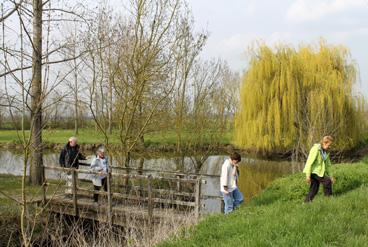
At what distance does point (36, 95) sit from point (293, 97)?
20.5m

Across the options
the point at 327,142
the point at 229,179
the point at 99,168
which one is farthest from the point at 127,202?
the point at 327,142

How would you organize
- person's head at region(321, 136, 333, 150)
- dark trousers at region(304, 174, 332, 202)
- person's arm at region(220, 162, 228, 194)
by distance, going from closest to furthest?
person's head at region(321, 136, 333, 150) → dark trousers at region(304, 174, 332, 202) → person's arm at region(220, 162, 228, 194)

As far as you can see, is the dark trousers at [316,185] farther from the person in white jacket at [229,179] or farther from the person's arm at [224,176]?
the person's arm at [224,176]

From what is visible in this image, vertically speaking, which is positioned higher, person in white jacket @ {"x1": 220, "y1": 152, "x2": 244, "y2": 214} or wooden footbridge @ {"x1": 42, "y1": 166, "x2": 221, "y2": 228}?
person in white jacket @ {"x1": 220, "y1": 152, "x2": 244, "y2": 214}

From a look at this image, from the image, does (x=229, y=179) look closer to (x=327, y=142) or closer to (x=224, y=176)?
(x=224, y=176)

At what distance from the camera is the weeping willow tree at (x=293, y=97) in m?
24.3

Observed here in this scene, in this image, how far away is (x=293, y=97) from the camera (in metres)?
24.7

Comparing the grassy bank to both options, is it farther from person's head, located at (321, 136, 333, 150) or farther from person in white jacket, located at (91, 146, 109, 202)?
person in white jacket, located at (91, 146, 109, 202)

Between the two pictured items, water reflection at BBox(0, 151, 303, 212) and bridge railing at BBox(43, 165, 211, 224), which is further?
water reflection at BBox(0, 151, 303, 212)

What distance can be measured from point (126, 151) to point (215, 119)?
320 inches

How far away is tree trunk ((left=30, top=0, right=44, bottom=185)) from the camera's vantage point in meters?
5.54

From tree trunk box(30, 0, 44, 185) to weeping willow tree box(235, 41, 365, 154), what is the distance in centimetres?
1431

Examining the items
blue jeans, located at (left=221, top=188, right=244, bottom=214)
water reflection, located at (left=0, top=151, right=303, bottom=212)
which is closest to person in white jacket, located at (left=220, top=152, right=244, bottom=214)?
blue jeans, located at (left=221, top=188, right=244, bottom=214)

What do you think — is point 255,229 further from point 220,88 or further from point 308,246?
point 220,88
